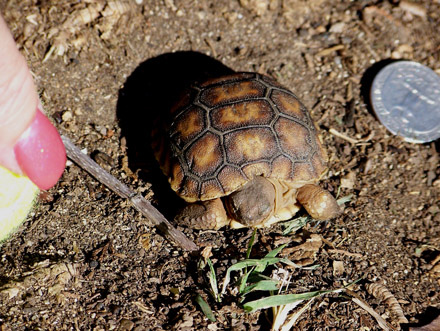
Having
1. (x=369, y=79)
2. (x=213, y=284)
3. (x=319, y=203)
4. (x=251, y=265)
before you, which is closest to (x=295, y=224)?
(x=319, y=203)

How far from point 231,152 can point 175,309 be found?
4.24 feet

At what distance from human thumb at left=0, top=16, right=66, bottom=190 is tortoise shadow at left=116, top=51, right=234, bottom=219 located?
55.1 inches

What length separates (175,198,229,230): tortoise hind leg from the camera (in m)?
3.66

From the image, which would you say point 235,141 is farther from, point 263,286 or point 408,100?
point 408,100

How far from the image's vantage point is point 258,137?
366cm

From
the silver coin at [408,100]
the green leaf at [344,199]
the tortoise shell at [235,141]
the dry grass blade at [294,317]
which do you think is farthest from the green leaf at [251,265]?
the silver coin at [408,100]

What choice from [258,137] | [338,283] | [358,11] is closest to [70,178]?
[258,137]

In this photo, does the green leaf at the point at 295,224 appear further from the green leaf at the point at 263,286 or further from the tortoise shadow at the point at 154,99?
the tortoise shadow at the point at 154,99

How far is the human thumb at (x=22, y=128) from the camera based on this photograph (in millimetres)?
2088

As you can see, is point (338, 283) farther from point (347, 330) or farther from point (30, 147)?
point (30, 147)

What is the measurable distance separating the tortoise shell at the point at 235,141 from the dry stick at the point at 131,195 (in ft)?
0.92

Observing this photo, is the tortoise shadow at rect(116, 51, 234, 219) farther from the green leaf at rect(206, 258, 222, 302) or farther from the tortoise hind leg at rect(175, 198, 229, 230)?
the green leaf at rect(206, 258, 222, 302)

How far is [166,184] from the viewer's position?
4145 millimetres

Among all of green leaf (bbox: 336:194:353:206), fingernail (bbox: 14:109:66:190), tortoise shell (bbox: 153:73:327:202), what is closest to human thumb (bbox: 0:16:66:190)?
fingernail (bbox: 14:109:66:190)
